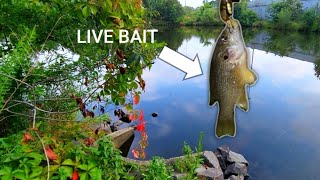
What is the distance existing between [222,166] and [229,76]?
365 cm

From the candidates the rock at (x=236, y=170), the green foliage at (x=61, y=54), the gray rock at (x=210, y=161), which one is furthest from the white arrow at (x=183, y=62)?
the rock at (x=236, y=170)

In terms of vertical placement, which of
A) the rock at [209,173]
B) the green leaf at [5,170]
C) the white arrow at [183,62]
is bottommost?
the rock at [209,173]

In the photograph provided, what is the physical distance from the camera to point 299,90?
27.8 ft

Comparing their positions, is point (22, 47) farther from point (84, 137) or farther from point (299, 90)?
point (299, 90)

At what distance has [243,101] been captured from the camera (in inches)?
31.4

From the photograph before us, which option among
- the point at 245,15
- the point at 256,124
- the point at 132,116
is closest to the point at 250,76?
the point at 245,15

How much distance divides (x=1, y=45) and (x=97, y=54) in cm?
61

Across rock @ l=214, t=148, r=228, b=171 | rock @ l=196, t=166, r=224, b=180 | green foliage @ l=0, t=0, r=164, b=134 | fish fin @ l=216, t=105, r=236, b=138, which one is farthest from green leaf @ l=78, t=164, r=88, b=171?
rock @ l=214, t=148, r=228, b=171

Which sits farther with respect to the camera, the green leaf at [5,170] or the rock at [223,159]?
the rock at [223,159]

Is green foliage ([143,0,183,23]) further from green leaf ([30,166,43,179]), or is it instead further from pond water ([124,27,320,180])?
pond water ([124,27,320,180])

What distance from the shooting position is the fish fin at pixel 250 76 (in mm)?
746

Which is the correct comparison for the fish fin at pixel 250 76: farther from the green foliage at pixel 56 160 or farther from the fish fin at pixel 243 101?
the green foliage at pixel 56 160

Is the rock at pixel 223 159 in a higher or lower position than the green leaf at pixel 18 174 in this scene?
lower

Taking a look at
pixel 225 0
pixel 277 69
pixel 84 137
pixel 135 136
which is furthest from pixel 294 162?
pixel 277 69
